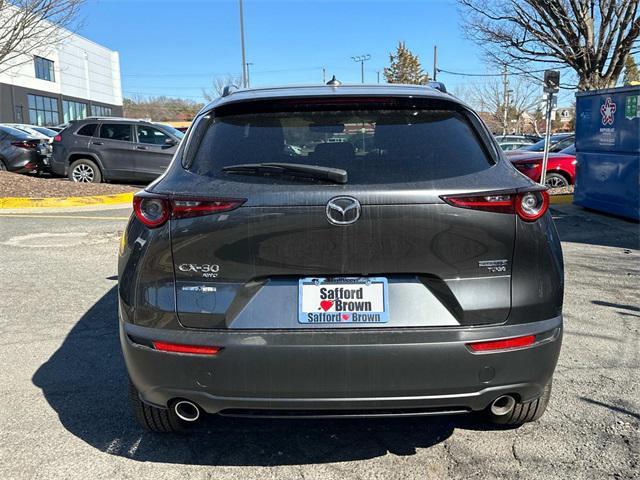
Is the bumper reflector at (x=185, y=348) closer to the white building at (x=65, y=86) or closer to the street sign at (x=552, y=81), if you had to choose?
the street sign at (x=552, y=81)

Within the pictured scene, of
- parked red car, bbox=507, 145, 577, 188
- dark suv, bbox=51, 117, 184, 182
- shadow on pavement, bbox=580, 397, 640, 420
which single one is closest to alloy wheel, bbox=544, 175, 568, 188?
parked red car, bbox=507, 145, 577, 188

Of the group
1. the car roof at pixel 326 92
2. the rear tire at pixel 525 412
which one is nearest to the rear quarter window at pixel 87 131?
the car roof at pixel 326 92

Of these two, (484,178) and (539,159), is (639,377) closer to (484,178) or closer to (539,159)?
(484,178)

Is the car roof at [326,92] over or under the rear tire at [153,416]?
over

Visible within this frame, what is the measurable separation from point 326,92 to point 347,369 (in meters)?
1.31

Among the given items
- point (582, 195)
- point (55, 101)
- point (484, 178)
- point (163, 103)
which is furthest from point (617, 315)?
point (163, 103)

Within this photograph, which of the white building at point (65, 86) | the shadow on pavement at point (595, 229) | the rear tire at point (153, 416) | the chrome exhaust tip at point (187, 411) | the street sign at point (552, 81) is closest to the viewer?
the chrome exhaust tip at point (187, 411)

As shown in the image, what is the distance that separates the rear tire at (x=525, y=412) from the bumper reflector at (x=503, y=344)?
0.51 metres

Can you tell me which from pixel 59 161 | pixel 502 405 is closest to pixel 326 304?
pixel 502 405

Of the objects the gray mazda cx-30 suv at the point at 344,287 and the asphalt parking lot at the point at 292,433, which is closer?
the gray mazda cx-30 suv at the point at 344,287

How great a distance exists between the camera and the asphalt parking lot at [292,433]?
2641 millimetres

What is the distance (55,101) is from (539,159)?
49.3m

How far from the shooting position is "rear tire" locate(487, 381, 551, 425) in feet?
9.16

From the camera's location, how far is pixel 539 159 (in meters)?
12.2
